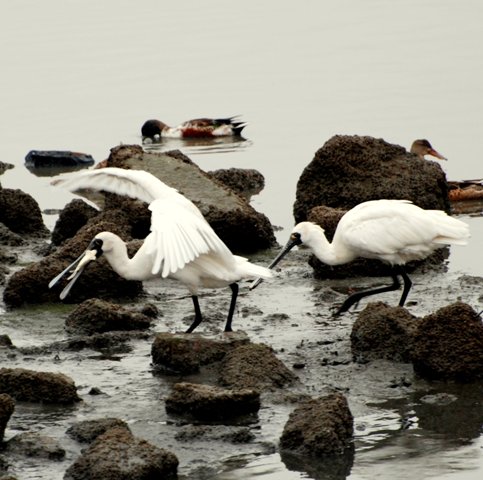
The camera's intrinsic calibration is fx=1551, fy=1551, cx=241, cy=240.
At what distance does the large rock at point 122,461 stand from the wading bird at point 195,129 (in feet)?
43.1

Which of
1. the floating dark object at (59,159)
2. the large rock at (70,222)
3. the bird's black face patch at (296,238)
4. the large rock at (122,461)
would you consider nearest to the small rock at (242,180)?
the large rock at (70,222)

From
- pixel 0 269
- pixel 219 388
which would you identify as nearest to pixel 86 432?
pixel 219 388

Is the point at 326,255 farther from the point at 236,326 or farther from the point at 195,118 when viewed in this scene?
the point at 195,118

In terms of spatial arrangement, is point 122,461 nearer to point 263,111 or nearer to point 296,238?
point 296,238

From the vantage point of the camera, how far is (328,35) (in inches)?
1172

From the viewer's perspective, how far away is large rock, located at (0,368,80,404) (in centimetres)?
1032

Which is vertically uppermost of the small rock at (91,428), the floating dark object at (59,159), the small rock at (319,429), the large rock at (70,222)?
the floating dark object at (59,159)

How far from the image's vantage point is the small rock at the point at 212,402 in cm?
988

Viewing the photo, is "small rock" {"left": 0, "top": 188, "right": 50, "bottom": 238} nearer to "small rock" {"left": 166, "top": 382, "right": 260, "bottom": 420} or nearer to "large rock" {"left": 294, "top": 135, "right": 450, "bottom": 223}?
"large rock" {"left": 294, "top": 135, "right": 450, "bottom": 223}

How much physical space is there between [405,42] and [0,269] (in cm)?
1526

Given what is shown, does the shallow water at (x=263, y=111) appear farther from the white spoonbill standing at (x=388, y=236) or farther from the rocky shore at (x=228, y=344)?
the white spoonbill standing at (x=388, y=236)

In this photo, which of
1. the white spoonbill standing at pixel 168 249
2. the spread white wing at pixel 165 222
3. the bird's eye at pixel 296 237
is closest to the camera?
the spread white wing at pixel 165 222

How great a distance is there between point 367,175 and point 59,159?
5.82 metres

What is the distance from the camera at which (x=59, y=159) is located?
2028 cm
